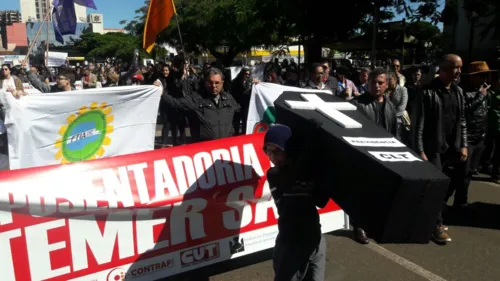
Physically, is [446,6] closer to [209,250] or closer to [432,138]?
[432,138]

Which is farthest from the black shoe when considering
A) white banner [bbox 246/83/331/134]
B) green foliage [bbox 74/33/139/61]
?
green foliage [bbox 74/33/139/61]

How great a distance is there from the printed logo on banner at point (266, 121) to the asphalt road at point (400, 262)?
1.58m

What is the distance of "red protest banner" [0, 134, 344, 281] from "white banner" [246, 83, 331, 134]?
59.4 inches

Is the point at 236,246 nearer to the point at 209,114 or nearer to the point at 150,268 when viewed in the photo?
the point at 150,268

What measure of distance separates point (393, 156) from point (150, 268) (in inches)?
86.7

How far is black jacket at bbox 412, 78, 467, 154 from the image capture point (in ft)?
14.0

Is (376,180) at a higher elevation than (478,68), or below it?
below

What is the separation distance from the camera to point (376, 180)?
1780 mm

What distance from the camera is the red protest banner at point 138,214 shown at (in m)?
2.96

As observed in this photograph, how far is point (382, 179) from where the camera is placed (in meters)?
1.75

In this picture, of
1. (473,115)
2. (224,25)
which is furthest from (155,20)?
(224,25)

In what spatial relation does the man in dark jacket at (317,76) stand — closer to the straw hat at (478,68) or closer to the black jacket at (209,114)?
the black jacket at (209,114)

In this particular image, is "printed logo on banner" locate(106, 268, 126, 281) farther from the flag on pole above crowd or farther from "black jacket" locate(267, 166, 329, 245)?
the flag on pole above crowd

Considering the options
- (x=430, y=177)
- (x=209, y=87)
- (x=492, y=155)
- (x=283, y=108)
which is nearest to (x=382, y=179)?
(x=430, y=177)
